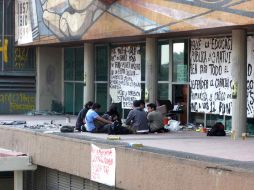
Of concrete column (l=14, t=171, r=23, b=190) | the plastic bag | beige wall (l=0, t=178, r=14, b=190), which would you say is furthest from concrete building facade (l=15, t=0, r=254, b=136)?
concrete column (l=14, t=171, r=23, b=190)

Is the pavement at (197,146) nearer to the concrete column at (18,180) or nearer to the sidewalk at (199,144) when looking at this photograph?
the sidewalk at (199,144)

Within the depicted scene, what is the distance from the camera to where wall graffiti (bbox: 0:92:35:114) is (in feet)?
103

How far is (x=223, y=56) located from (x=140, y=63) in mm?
5333

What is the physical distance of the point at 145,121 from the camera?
18359 millimetres

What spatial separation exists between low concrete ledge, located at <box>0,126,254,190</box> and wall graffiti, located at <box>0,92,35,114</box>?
12.5 metres

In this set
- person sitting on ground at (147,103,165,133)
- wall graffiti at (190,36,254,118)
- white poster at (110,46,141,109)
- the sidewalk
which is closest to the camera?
the sidewalk

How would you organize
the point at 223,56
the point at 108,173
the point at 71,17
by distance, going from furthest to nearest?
the point at 71,17
the point at 223,56
the point at 108,173

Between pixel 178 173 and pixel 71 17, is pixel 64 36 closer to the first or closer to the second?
pixel 71 17

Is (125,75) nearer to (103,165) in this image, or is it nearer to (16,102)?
(16,102)

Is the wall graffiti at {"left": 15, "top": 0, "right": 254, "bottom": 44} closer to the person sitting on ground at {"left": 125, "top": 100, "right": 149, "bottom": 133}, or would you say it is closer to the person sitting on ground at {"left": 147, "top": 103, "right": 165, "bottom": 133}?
the person sitting on ground at {"left": 147, "top": 103, "right": 165, "bottom": 133}

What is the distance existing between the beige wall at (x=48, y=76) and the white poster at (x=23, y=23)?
1.31 metres

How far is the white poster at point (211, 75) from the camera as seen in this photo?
20.0 metres

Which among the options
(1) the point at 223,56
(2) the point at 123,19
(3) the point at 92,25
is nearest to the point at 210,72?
(1) the point at 223,56

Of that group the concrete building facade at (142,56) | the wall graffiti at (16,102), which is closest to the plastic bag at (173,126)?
the concrete building facade at (142,56)
